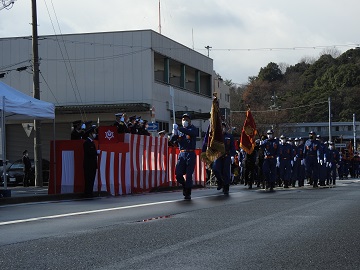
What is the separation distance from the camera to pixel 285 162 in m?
23.8

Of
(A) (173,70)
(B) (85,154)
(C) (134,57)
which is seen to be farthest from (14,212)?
(A) (173,70)

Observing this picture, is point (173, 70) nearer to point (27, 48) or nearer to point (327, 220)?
point (27, 48)

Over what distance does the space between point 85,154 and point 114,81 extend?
1012 inches

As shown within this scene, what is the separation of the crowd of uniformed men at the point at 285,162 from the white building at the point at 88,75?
541 inches

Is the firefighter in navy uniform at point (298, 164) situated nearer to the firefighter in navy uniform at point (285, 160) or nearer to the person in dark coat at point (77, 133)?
the firefighter in navy uniform at point (285, 160)

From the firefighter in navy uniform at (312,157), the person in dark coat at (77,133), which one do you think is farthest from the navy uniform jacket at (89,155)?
the firefighter in navy uniform at (312,157)

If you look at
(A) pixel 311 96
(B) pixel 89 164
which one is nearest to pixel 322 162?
(B) pixel 89 164

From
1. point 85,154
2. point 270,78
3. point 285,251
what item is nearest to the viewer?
point 285,251

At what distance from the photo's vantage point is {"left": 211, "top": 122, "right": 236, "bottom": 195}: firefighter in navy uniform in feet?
56.9

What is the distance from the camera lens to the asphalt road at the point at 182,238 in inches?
242

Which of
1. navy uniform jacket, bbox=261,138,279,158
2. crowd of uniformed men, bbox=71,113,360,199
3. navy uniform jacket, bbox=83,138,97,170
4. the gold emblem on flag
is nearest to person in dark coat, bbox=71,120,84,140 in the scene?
crowd of uniformed men, bbox=71,113,360,199

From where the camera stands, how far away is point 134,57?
41.4m

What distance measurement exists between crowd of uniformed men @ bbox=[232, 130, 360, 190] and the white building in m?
13.7

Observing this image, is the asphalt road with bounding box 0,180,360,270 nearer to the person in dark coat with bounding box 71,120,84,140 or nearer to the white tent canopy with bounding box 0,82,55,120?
the white tent canopy with bounding box 0,82,55,120
